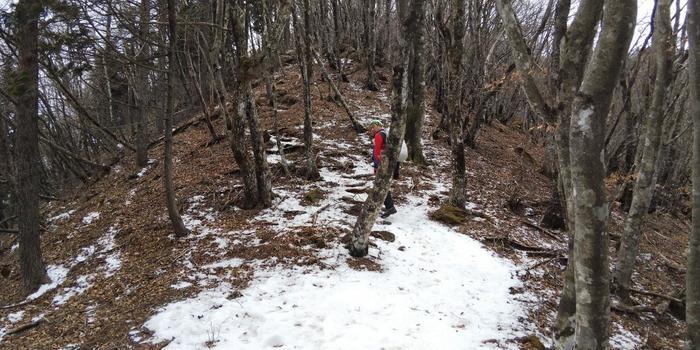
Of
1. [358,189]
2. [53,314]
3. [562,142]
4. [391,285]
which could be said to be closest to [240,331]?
[391,285]

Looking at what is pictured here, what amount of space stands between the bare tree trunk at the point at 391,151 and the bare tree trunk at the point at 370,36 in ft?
40.0

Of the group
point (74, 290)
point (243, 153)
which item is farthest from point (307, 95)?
point (74, 290)

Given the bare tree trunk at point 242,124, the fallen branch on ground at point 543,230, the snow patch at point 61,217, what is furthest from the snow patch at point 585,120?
the snow patch at point 61,217

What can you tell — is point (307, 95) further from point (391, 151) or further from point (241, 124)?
point (391, 151)

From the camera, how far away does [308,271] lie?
642cm

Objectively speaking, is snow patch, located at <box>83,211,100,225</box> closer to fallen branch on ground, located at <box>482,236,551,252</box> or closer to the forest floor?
the forest floor

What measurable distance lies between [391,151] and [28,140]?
20.1 ft

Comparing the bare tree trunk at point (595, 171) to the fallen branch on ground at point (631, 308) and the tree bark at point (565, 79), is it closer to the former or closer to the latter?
the tree bark at point (565, 79)

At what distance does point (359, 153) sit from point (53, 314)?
8.15 metres

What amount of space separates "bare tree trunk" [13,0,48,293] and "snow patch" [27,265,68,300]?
12 cm

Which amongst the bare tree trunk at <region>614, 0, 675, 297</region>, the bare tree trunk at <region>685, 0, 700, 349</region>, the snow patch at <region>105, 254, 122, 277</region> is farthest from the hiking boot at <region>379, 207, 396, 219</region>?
the bare tree trunk at <region>685, 0, 700, 349</region>

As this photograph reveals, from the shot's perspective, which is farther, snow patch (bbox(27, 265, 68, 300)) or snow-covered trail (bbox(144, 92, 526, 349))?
snow patch (bbox(27, 265, 68, 300))

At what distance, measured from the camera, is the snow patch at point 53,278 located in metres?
7.02

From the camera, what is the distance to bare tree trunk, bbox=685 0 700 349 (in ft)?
10.8
